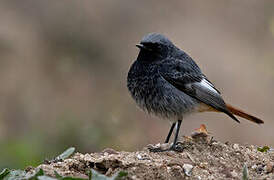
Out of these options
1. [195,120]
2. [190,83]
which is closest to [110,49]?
[195,120]

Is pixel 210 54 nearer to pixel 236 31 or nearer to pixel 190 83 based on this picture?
pixel 236 31

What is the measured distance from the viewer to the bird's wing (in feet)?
23.8

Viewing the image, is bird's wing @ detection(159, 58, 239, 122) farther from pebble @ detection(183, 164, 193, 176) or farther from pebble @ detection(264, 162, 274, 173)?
pebble @ detection(183, 164, 193, 176)

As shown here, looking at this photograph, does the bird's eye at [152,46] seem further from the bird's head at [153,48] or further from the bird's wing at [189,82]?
the bird's wing at [189,82]

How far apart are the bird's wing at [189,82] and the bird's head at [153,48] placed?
0.36ft

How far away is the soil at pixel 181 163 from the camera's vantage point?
5.34m

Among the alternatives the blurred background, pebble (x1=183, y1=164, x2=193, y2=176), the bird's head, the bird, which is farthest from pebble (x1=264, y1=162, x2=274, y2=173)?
the blurred background

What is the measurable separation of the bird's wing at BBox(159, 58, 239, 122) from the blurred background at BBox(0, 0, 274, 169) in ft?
13.4

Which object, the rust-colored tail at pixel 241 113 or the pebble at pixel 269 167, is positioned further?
the rust-colored tail at pixel 241 113

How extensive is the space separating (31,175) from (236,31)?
1123 cm

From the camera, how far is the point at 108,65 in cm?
1394

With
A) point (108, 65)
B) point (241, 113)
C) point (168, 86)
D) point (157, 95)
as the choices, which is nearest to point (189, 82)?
point (168, 86)

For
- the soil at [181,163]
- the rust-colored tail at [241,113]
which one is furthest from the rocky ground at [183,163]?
the rust-colored tail at [241,113]

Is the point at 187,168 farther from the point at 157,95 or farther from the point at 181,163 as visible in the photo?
the point at 157,95
